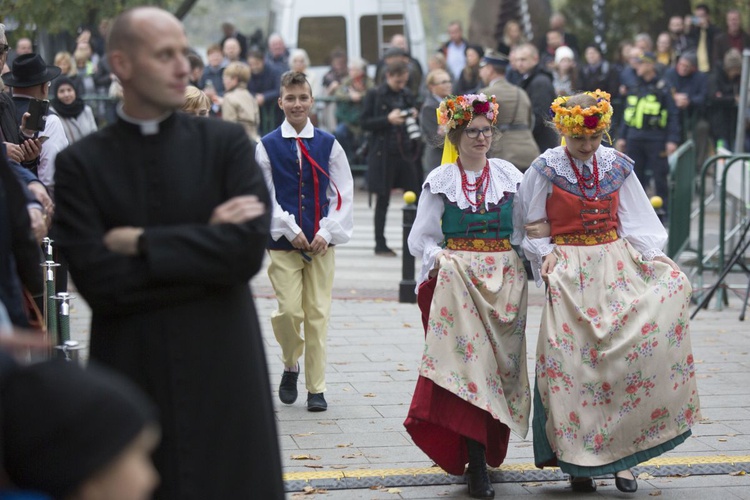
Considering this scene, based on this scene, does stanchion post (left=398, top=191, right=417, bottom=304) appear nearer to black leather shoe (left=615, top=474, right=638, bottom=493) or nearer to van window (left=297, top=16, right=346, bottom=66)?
black leather shoe (left=615, top=474, right=638, bottom=493)

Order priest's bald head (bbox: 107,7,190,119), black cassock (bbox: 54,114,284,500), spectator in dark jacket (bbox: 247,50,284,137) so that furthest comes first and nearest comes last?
spectator in dark jacket (bbox: 247,50,284,137) → priest's bald head (bbox: 107,7,190,119) → black cassock (bbox: 54,114,284,500)

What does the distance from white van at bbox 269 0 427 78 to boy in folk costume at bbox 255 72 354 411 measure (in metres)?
13.3

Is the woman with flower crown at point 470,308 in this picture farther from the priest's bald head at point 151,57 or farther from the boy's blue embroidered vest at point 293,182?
the priest's bald head at point 151,57

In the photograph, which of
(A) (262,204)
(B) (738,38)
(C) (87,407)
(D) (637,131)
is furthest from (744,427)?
(B) (738,38)

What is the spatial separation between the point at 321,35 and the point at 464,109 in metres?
14.7

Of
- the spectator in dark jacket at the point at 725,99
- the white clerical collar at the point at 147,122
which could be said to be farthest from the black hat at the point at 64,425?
the spectator in dark jacket at the point at 725,99

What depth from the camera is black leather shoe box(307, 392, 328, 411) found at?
7.18 meters

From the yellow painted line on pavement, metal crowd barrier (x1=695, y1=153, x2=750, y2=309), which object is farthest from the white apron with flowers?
metal crowd barrier (x1=695, y1=153, x2=750, y2=309)

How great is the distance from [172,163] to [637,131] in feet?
41.3

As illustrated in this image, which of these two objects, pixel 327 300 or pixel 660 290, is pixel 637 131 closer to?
pixel 327 300

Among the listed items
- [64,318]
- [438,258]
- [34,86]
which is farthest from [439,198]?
[34,86]

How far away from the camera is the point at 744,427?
698 centimetres

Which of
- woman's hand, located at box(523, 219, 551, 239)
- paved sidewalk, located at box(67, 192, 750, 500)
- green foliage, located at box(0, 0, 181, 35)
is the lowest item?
paved sidewalk, located at box(67, 192, 750, 500)

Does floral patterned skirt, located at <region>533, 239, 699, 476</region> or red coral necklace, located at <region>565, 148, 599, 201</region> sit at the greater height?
red coral necklace, located at <region>565, 148, 599, 201</region>
